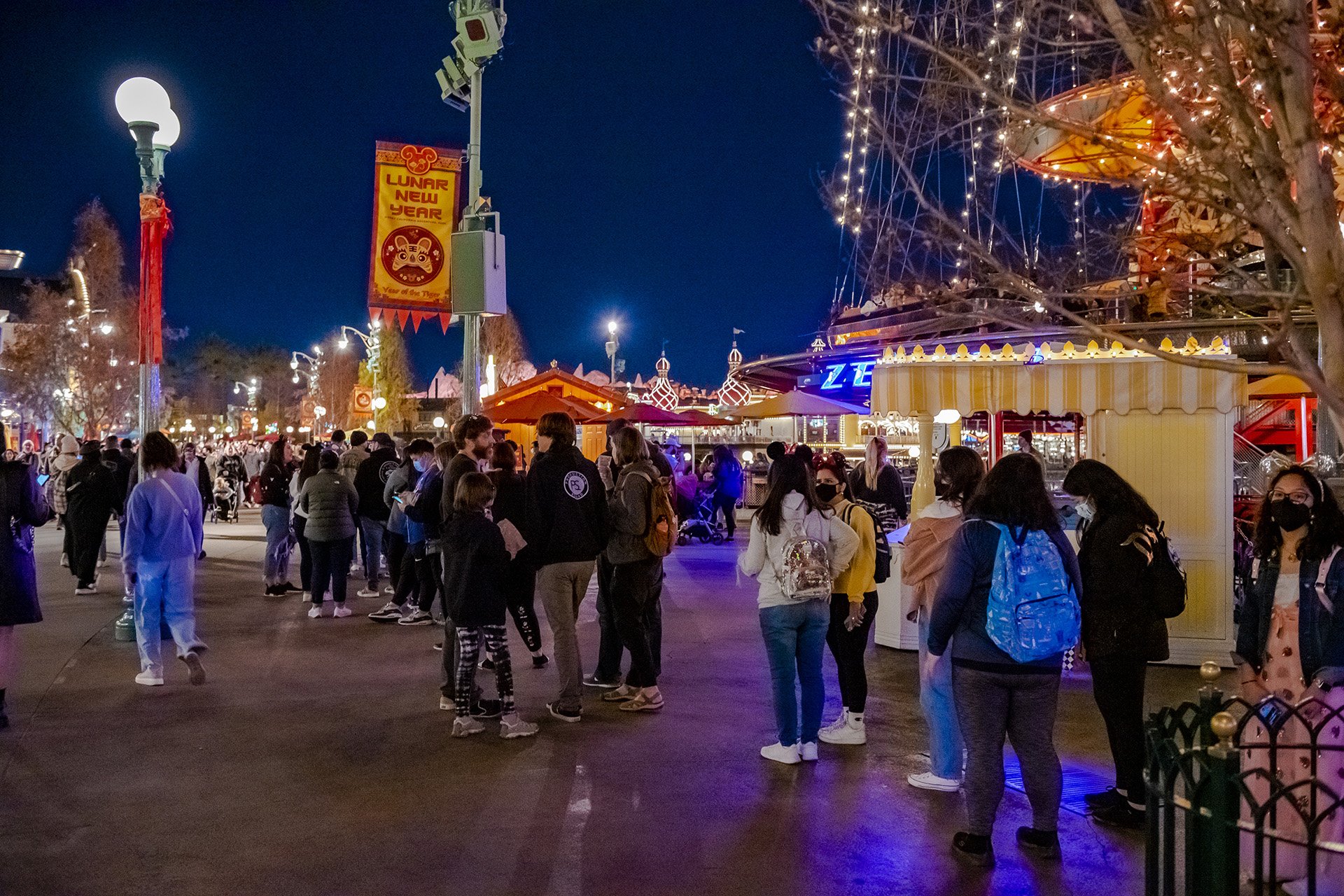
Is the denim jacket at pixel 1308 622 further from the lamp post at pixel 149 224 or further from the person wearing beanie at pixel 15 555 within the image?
the lamp post at pixel 149 224

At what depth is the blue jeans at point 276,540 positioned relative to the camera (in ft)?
41.1

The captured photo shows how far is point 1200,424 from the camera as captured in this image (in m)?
8.69

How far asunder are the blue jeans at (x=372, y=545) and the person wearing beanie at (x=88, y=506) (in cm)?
318

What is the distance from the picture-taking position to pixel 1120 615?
5.07m

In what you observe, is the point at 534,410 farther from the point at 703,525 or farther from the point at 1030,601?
the point at 1030,601

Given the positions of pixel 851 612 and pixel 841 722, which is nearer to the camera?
pixel 851 612

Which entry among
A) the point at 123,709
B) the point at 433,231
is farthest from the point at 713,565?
the point at 123,709

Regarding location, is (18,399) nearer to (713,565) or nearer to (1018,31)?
(713,565)

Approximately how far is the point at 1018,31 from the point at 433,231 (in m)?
7.57

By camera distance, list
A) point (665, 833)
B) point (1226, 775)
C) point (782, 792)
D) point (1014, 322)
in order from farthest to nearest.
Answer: point (782, 792), point (665, 833), point (1014, 322), point (1226, 775)

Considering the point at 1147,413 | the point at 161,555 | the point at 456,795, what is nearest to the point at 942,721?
the point at 456,795

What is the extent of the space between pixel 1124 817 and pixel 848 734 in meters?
1.78

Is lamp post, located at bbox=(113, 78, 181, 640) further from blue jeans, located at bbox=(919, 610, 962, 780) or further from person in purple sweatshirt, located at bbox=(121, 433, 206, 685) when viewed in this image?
blue jeans, located at bbox=(919, 610, 962, 780)

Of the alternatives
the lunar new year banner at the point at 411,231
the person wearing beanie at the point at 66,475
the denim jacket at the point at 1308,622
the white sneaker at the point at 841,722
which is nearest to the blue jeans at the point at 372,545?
the lunar new year banner at the point at 411,231
